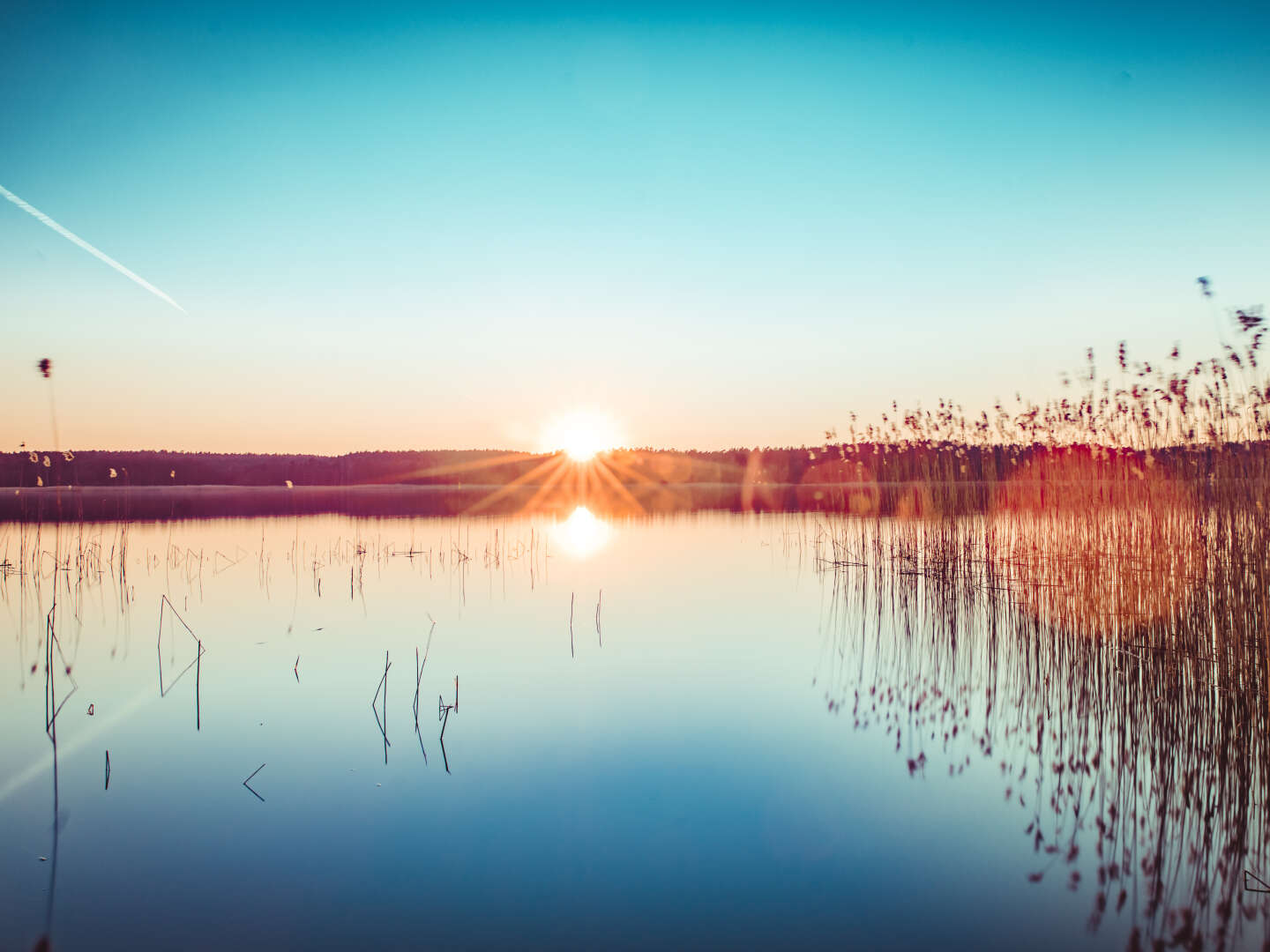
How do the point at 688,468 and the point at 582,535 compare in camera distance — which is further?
the point at 688,468

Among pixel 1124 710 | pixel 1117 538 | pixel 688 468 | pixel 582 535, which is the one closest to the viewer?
pixel 1124 710

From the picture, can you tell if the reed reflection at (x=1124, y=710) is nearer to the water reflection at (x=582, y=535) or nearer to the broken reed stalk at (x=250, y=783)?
the broken reed stalk at (x=250, y=783)

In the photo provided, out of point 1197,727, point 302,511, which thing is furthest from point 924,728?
point 302,511

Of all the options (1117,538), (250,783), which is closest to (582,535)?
(1117,538)

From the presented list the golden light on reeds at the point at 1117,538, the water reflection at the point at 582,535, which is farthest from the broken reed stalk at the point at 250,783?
the water reflection at the point at 582,535

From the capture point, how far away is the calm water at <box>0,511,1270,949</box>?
2.83m

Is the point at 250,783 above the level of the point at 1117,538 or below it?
below

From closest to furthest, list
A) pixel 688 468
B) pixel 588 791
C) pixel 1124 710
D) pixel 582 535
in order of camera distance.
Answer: pixel 588 791, pixel 1124 710, pixel 582 535, pixel 688 468

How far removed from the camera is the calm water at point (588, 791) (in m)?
2.83

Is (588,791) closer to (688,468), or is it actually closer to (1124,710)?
(1124,710)

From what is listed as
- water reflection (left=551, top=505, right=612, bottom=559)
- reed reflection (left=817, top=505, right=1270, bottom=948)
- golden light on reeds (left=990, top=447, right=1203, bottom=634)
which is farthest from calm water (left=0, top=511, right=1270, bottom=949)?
water reflection (left=551, top=505, right=612, bottom=559)

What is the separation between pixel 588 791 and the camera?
392 cm

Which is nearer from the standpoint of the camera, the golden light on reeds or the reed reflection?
the reed reflection

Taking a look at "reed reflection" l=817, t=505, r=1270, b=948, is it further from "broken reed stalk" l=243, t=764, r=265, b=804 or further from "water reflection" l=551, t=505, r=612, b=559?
"water reflection" l=551, t=505, r=612, b=559
